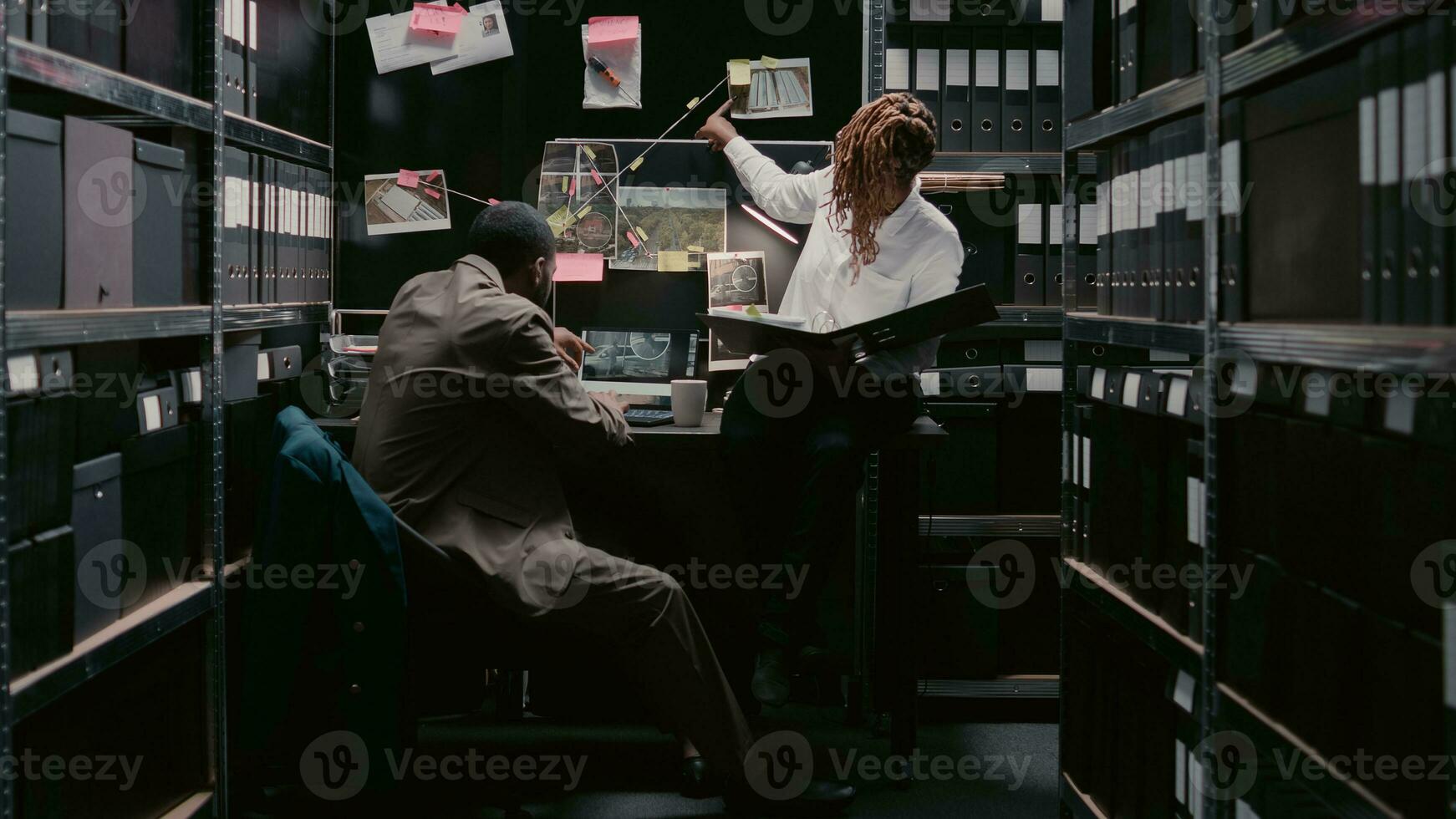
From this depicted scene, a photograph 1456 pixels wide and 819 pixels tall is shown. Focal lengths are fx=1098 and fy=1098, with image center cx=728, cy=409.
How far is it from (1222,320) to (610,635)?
1.19 meters

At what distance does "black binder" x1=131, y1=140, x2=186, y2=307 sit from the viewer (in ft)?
6.02

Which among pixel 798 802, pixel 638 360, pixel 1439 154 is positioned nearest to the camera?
pixel 1439 154

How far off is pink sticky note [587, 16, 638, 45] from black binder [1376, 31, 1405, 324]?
82.5 inches

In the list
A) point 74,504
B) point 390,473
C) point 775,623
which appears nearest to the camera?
point 74,504

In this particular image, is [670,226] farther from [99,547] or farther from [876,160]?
[99,547]

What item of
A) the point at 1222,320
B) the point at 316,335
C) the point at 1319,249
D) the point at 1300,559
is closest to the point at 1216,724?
the point at 1300,559

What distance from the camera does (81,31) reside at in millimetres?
1649

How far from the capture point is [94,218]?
1.68m

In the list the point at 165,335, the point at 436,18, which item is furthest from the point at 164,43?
the point at 436,18

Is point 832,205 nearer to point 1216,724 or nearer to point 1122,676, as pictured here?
point 1122,676

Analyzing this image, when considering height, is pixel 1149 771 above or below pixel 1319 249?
below

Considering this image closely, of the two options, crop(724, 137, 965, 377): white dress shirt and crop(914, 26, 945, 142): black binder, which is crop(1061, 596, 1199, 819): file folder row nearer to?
crop(724, 137, 965, 377): white dress shirt

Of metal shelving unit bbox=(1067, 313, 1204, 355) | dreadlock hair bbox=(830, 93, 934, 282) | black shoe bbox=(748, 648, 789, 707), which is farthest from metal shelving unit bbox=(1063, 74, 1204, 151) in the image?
black shoe bbox=(748, 648, 789, 707)

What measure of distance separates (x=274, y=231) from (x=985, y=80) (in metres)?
1.71
